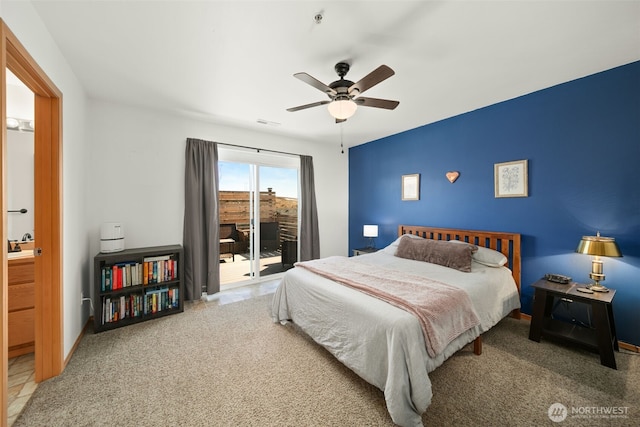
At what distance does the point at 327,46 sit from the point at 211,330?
10.0ft

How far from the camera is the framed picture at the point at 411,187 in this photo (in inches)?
159

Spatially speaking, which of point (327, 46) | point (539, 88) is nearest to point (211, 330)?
point (327, 46)

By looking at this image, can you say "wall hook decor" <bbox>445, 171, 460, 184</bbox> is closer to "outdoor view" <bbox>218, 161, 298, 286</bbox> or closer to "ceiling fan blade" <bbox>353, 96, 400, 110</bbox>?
"ceiling fan blade" <bbox>353, 96, 400, 110</bbox>

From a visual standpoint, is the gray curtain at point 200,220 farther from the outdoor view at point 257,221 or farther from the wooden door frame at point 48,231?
the wooden door frame at point 48,231

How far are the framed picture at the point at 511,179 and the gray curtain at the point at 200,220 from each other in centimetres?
394

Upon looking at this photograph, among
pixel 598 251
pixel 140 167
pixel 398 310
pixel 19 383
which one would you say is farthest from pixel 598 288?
pixel 140 167

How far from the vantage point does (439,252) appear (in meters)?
3.05

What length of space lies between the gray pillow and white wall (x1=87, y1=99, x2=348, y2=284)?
10.2ft

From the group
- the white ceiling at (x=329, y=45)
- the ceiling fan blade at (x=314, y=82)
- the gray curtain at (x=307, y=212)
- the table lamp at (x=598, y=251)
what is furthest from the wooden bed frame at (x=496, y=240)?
the ceiling fan blade at (x=314, y=82)

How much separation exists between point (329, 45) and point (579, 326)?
3.65 meters

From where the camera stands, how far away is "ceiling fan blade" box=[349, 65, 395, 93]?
1734 millimetres

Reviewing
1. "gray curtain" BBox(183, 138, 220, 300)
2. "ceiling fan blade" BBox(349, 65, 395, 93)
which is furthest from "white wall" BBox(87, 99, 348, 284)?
"ceiling fan blade" BBox(349, 65, 395, 93)

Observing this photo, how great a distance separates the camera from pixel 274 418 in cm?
157

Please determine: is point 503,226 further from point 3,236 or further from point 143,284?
point 143,284
